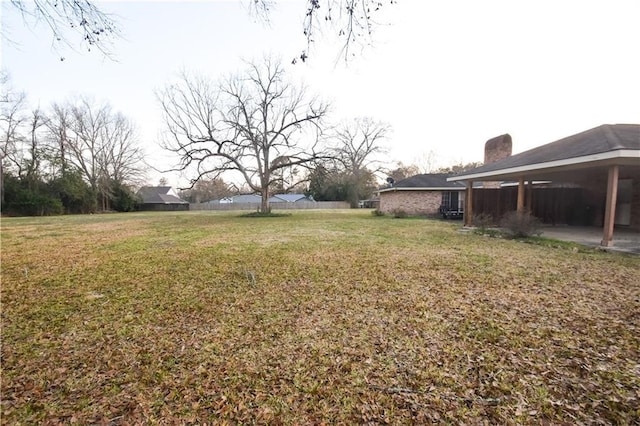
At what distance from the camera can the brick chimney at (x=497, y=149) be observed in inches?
727

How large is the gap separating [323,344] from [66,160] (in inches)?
1537

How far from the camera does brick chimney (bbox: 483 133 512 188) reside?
60.5ft

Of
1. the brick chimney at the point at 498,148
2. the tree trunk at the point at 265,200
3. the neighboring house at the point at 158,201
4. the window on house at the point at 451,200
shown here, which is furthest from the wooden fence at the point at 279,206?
the brick chimney at the point at 498,148

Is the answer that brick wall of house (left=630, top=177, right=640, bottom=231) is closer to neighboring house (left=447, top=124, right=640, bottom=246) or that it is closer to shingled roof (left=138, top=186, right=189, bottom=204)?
neighboring house (left=447, top=124, right=640, bottom=246)

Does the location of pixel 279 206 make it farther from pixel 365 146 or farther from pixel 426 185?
pixel 426 185

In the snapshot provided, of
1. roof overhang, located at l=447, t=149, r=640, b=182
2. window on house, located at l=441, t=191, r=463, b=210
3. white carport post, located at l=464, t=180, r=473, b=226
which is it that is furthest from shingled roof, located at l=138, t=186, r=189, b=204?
roof overhang, located at l=447, t=149, r=640, b=182

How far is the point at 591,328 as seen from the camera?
10.00 ft

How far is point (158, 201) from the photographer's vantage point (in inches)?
1816

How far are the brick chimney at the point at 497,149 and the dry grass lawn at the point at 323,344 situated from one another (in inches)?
583

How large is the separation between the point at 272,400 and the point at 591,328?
3481 mm

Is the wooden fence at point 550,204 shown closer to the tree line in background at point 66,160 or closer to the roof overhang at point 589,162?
the roof overhang at point 589,162

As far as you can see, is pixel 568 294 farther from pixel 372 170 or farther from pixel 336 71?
pixel 372 170

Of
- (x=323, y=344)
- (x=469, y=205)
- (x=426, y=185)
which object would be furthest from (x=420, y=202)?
(x=323, y=344)

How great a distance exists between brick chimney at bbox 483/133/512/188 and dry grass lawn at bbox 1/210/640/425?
14.8 meters
